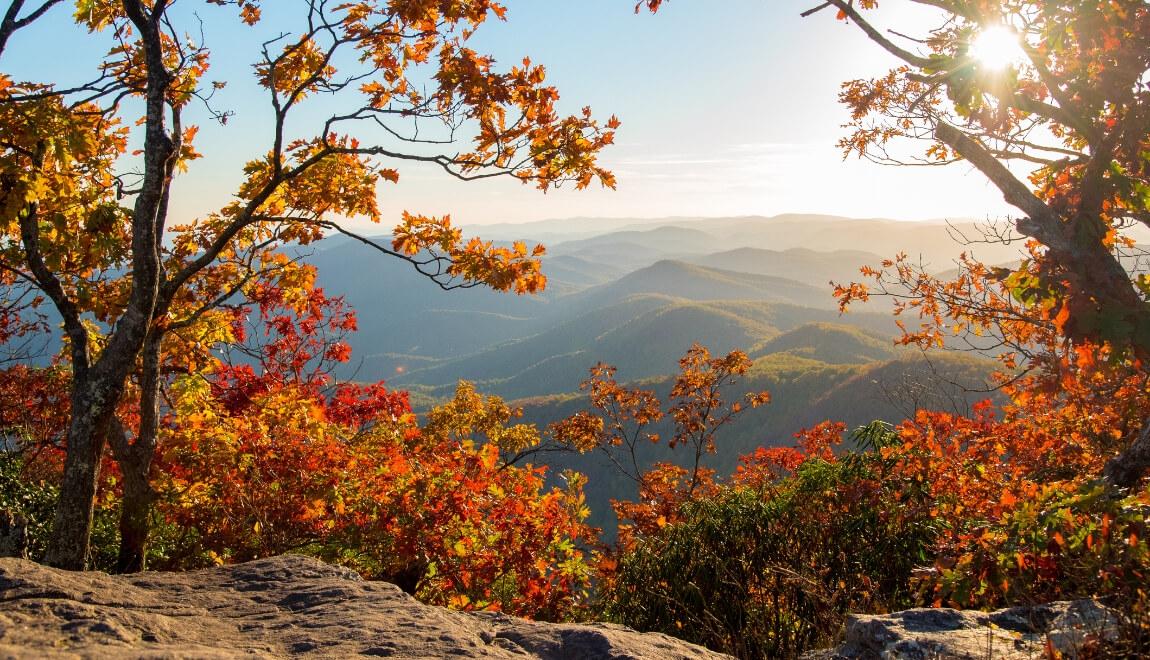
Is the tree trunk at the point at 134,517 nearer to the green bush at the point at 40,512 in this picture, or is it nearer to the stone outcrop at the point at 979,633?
the green bush at the point at 40,512

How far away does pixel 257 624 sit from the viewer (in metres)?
4.16

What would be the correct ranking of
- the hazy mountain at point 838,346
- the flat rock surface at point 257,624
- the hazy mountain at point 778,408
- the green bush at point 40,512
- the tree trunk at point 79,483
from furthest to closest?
the hazy mountain at point 838,346 < the hazy mountain at point 778,408 < the green bush at point 40,512 < the tree trunk at point 79,483 < the flat rock surface at point 257,624

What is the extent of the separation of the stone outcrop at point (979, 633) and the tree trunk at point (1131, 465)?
46.3 inches

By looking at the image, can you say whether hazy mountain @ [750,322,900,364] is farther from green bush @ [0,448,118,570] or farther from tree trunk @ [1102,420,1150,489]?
green bush @ [0,448,118,570]

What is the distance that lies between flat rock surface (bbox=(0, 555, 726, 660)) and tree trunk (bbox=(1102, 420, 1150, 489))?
3.39 meters

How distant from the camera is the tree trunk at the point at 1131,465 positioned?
14.9 ft

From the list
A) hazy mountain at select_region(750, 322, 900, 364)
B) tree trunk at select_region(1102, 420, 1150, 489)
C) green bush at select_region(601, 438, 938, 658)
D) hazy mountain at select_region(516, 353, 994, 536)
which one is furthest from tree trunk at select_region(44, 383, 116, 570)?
hazy mountain at select_region(750, 322, 900, 364)

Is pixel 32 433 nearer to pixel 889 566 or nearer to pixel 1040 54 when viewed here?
pixel 889 566

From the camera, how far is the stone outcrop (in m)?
3.59

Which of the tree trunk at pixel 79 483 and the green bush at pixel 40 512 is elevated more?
the tree trunk at pixel 79 483

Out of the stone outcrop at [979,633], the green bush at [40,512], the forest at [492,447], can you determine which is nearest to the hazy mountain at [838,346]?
the forest at [492,447]

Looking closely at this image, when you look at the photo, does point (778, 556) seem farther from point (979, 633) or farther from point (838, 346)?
point (838, 346)

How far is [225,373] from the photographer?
1341cm

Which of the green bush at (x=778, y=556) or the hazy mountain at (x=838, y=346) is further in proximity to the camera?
the hazy mountain at (x=838, y=346)
